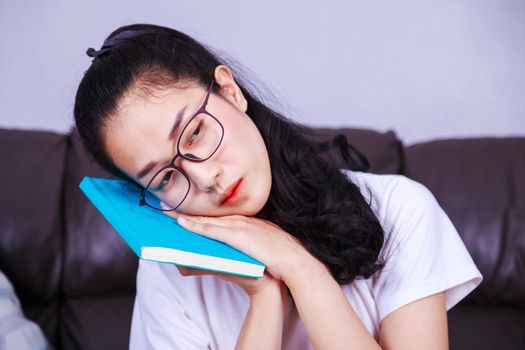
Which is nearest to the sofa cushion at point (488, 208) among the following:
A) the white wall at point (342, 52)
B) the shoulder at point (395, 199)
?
the white wall at point (342, 52)

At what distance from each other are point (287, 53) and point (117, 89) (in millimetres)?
Answer: 1305

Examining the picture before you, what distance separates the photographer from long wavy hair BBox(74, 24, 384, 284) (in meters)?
1.09

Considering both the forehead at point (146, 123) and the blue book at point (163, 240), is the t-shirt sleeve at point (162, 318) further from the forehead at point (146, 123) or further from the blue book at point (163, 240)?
the forehead at point (146, 123)

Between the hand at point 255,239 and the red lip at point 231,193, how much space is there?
0.05 m

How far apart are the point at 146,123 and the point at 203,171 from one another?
0.14 meters

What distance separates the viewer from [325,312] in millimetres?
1062

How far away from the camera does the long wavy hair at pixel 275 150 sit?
1.09 m

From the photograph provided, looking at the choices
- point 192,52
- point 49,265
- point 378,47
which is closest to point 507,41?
point 378,47

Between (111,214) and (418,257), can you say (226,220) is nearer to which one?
(111,214)

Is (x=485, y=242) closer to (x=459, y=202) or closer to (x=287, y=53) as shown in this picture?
(x=459, y=202)

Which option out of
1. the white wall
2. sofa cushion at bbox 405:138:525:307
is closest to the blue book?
sofa cushion at bbox 405:138:525:307

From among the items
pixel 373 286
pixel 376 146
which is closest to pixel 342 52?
pixel 376 146

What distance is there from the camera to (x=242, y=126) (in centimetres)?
111

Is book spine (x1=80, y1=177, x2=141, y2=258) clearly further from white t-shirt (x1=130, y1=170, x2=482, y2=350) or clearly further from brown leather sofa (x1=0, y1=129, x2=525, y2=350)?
brown leather sofa (x1=0, y1=129, x2=525, y2=350)
